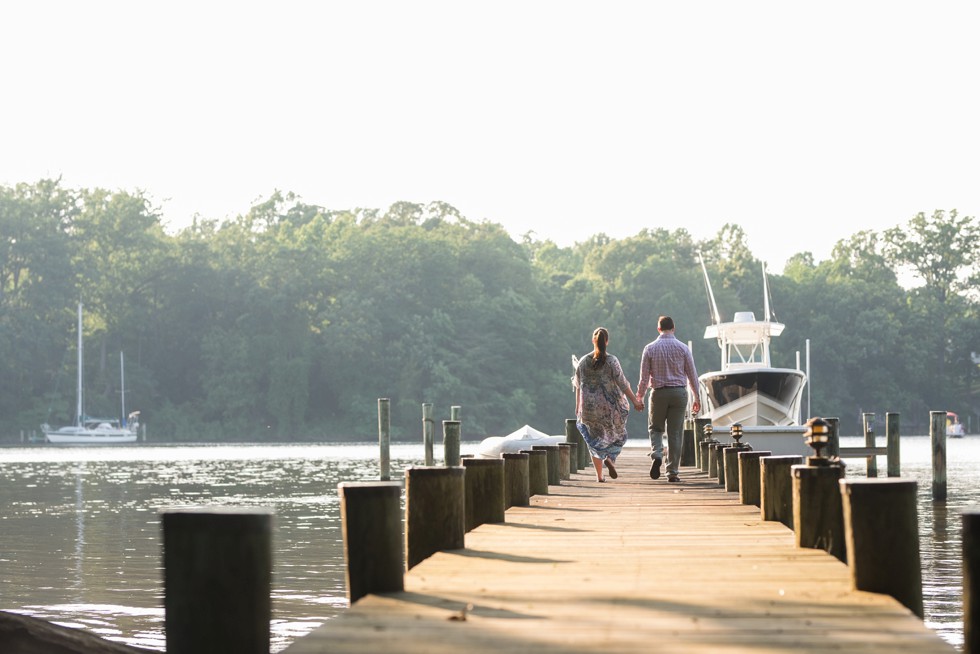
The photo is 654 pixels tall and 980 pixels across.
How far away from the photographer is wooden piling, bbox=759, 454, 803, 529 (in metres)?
11.5

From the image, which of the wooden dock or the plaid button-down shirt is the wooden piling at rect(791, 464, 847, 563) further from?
the plaid button-down shirt

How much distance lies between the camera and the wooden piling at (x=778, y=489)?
11522 mm

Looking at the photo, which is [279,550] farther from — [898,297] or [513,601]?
[898,297]

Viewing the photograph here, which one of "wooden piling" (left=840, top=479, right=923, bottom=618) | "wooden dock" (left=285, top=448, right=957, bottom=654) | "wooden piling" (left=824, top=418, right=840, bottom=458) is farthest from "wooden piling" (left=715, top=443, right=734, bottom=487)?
"wooden piling" (left=840, top=479, right=923, bottom=618)

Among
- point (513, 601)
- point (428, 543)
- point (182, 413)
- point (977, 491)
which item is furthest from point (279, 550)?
point (182, 413)

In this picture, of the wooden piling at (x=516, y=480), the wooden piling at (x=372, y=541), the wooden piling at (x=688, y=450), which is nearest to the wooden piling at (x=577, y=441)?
the wooden piling at (x=688, y=450)

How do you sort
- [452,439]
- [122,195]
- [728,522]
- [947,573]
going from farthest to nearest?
[122,195], [452,439], [947,573], [728,522]

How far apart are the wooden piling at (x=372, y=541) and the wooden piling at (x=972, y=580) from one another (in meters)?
2.67

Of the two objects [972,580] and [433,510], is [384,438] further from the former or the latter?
[972,580]

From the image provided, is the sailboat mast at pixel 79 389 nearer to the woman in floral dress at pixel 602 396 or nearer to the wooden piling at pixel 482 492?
the woman in floral dress at pixel 602 396

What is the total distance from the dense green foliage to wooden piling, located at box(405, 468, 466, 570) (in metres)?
85.0

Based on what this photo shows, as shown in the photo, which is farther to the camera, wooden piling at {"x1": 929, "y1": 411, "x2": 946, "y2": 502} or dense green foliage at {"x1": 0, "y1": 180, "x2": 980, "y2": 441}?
dense green foliage at {"x1": 0, "y1": 180, "x2": 980, "y2": 441}

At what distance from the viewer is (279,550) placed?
21.0 meters

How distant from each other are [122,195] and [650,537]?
97.2 m
